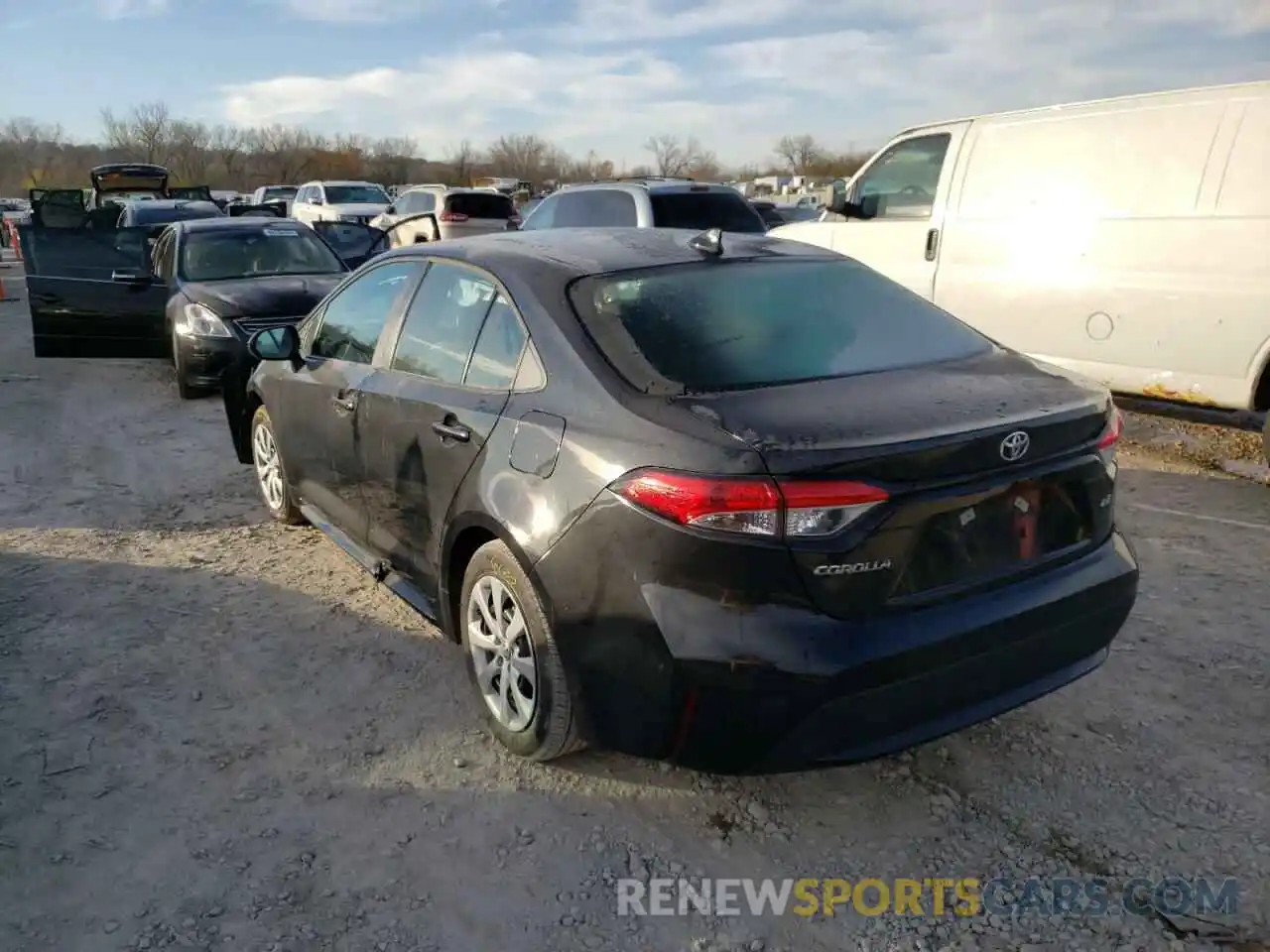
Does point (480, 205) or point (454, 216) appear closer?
point (454, 216)

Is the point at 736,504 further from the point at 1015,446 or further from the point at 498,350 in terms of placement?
the point at 498,350

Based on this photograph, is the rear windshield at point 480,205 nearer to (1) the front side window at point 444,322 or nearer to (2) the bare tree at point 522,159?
(1) the front side window at point 444,322

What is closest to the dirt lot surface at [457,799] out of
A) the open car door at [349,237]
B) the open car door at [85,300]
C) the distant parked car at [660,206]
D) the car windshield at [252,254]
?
the car windshield at [252,254]

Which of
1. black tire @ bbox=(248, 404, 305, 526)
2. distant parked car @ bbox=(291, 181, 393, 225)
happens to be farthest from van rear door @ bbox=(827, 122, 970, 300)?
distant parked car @ bbox=(291, 181, 393, 225)

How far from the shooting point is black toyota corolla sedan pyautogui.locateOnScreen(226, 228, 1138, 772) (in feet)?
7.41

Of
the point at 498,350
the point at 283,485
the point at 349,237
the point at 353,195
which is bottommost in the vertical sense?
the point at 283,485

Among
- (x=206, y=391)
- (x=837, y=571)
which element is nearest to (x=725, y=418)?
(x=837, y=571)

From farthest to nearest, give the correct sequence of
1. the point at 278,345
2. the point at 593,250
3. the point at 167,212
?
1. the point at 167,212
2. the point at 278,345
3. the point at 593,250

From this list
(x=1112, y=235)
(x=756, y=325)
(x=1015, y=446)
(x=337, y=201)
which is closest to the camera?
(x=1015, y=446)

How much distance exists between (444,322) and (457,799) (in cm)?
168

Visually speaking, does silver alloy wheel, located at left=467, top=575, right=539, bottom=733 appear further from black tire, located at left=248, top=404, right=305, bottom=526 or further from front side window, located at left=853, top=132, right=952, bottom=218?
front side window, located at left=853, top=132, right=952, bottom=218

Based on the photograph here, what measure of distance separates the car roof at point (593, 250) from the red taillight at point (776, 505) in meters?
1.09

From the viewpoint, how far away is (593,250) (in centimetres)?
329

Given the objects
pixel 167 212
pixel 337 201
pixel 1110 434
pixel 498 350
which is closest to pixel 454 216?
pixel 167 212
